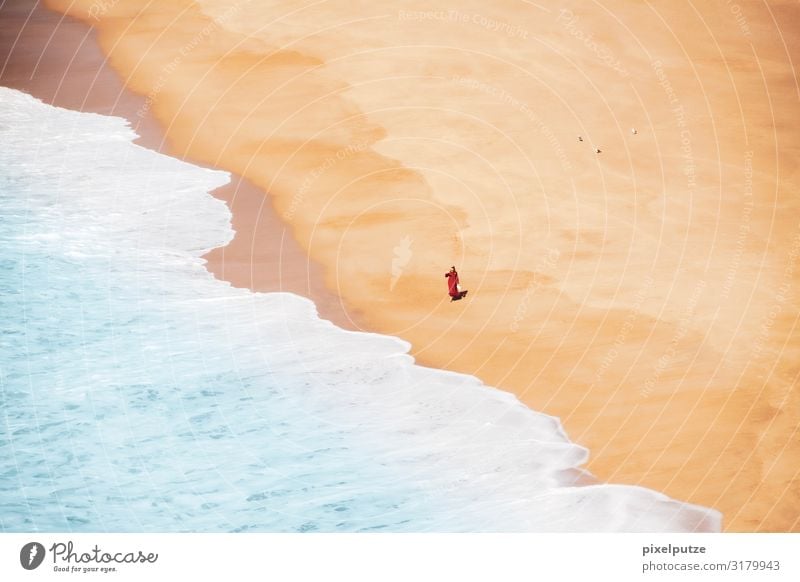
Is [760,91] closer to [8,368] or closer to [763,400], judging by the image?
[763,400]

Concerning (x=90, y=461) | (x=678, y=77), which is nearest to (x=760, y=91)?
(x=678, y=77)

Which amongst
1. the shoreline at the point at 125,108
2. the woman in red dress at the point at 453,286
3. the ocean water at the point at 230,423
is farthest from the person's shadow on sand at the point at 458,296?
the shoreline at the point at 125,108

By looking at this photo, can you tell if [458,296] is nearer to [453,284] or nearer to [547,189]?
[453,284]

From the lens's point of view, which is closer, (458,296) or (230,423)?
(230,423)

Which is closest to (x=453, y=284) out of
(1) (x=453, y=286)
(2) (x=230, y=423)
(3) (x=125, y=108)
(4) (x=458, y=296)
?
(1) (x=453, y=286)

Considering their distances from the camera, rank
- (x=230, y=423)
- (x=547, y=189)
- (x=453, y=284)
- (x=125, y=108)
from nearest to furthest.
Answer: (x=230, y=423) < (x=453, y=284) < (x=547, y=189) < (x=125, y=108)

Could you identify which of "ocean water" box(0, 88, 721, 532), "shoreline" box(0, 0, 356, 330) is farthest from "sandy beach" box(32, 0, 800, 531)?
"ocean water" box(0, 88, 721, 532)

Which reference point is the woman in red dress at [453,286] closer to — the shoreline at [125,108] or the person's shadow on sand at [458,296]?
the person's shadow on sand at [458,296]
